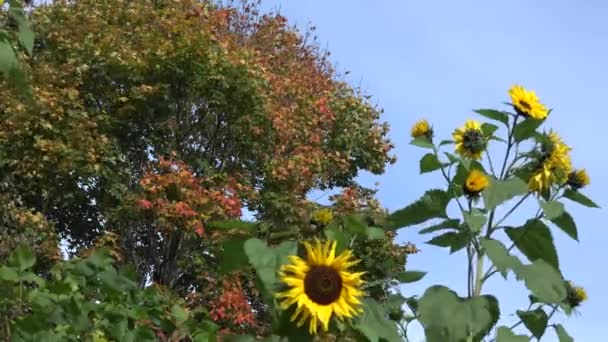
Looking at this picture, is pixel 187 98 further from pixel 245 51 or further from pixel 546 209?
pixel 546 209

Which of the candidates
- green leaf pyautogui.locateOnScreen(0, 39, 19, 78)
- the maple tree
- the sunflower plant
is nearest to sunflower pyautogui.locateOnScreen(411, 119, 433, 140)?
the sunflower plant

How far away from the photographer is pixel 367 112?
1753 centimetres

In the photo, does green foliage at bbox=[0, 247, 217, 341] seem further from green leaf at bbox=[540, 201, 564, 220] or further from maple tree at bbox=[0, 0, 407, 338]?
maple tree at bbox=[0, 0, 407, 338]

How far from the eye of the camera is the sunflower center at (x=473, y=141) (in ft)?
9.06

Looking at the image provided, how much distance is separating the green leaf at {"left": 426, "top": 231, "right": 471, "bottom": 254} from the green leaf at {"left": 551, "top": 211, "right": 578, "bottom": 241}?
26cm

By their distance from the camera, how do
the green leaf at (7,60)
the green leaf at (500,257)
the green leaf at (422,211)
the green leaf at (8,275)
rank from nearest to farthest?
the green leaf at (7,60), the green leaf at (500,257), the green leaf at (422,211), the green leaf at (8,275)

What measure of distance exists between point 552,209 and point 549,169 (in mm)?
179

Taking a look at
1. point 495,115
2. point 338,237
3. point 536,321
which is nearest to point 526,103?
point 495,115

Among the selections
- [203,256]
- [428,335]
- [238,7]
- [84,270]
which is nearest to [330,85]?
[238,7]

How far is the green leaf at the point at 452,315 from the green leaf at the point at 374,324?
0.15 metres

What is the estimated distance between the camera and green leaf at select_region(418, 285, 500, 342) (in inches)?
88.7

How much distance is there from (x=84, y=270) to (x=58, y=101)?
10.3 m

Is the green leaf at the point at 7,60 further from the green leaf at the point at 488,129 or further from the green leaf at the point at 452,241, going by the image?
the green leaf at the point at 488,129

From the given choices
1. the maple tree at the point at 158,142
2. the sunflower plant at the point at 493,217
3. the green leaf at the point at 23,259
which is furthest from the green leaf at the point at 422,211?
the maple tree at the point at 158,142
